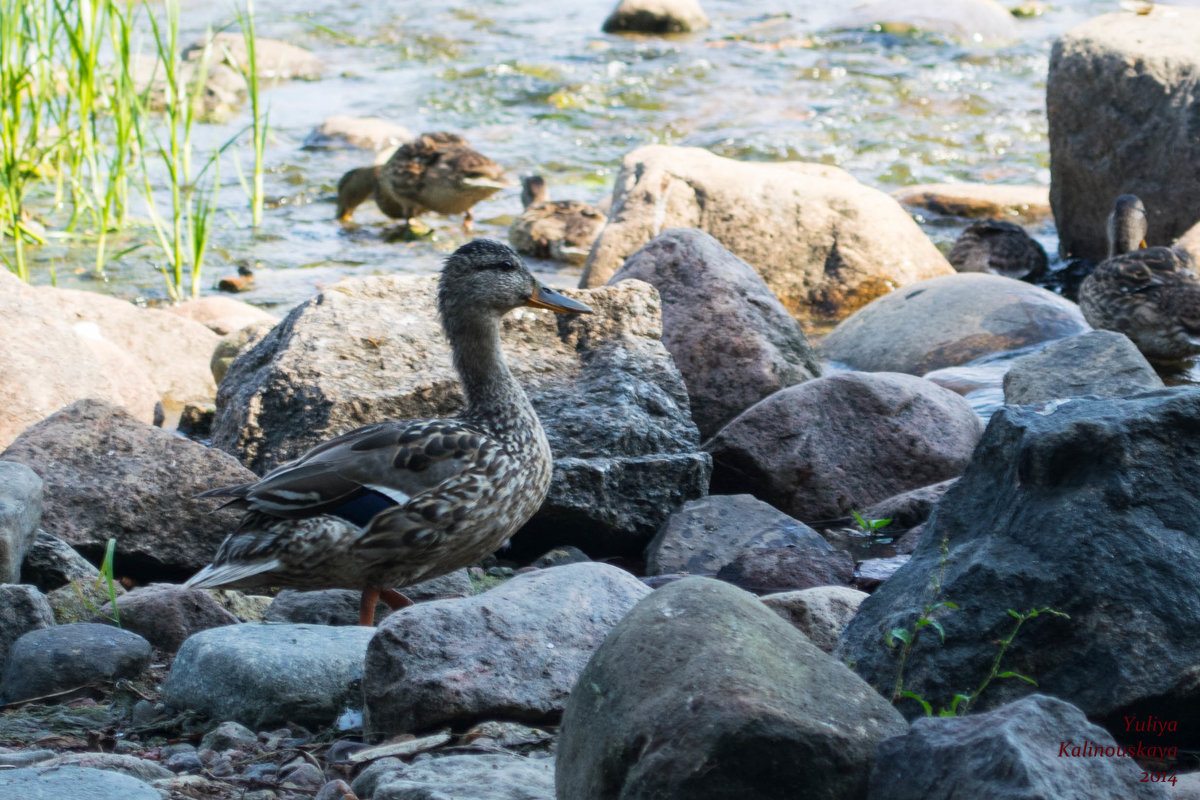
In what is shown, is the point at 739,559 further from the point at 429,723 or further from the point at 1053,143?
the point at 1053,143

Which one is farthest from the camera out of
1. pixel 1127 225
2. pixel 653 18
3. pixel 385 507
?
pixel 653 18

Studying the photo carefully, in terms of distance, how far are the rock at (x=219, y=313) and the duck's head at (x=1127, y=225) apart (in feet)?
20.8

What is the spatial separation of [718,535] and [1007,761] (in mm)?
Result: 3079

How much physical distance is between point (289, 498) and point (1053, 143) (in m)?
9.22

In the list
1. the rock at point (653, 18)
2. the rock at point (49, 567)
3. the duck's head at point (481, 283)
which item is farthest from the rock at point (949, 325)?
the rock at point (653, 18)

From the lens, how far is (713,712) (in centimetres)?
238

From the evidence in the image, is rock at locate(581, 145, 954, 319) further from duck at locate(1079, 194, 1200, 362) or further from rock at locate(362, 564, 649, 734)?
rock at locate(362, 564, 649, 734)

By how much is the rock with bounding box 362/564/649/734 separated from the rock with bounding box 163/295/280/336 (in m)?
5.57

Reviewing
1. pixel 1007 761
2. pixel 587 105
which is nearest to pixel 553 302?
pixel 1007 761

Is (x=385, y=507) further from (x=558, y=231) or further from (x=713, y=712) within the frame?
(x=558, y=231)

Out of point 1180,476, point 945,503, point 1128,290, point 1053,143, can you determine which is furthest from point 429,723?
point 1053,143

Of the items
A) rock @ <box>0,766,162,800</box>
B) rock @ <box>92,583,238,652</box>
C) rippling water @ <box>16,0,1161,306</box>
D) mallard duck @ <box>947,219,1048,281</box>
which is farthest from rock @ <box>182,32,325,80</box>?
rock @ <box>0,766,162,800</box>

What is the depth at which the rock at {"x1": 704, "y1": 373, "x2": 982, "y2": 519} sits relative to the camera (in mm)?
5867

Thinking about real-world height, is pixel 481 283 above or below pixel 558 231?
above
